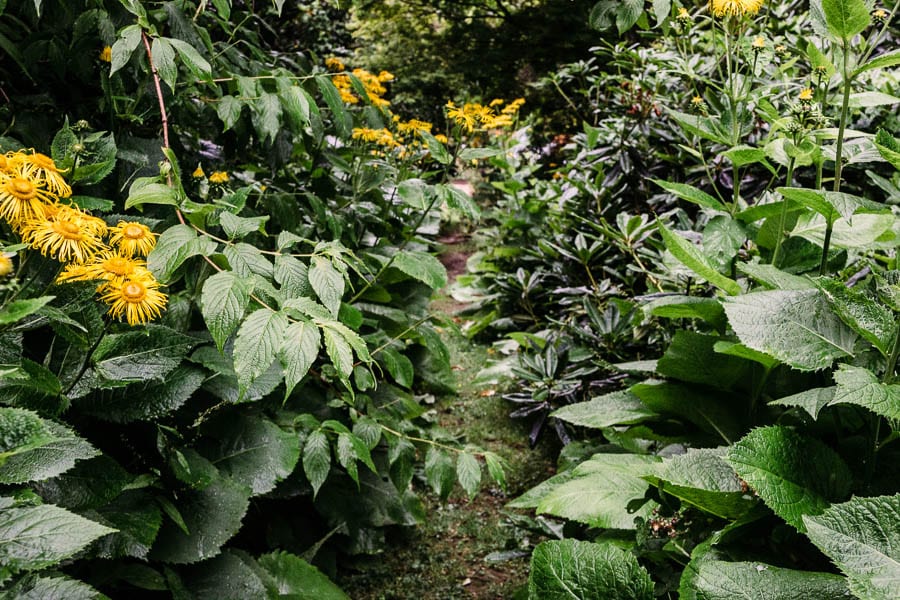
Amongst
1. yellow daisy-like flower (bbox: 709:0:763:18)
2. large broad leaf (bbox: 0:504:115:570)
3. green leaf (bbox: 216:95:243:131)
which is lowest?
large broad leaf (bbox: 0:504:115:570)

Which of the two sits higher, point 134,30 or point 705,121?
point 134,30

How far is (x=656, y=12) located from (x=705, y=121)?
1.33 ft

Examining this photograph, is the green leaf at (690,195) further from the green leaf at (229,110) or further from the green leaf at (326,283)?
the green leaf at (229,110)

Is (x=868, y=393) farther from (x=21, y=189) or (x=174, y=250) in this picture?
(x=21, y=189)

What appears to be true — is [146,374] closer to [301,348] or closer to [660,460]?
[301,348]

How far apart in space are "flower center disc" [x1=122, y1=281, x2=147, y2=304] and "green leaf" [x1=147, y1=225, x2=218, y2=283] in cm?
5

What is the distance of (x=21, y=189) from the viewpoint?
0.86 meters

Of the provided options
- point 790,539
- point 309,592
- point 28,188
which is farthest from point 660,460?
point 28,188

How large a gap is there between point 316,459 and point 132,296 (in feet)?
2.72

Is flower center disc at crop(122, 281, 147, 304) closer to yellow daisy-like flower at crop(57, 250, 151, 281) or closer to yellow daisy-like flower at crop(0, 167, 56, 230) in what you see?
yellow daisy-like flower at crop(57, 250, 151, 281)

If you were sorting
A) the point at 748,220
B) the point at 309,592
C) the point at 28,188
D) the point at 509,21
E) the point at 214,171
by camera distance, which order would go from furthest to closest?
the point at 509,21 < the point at 214,171 < the point at 309,592 < the point at 748,220 < the point at 28,188

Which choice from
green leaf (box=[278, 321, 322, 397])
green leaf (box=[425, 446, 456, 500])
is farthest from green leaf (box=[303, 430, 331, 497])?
green leaf (box=[278, 321, 322, 397])

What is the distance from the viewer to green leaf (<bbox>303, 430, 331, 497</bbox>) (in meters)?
1.60

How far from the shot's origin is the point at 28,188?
34.2 inches
